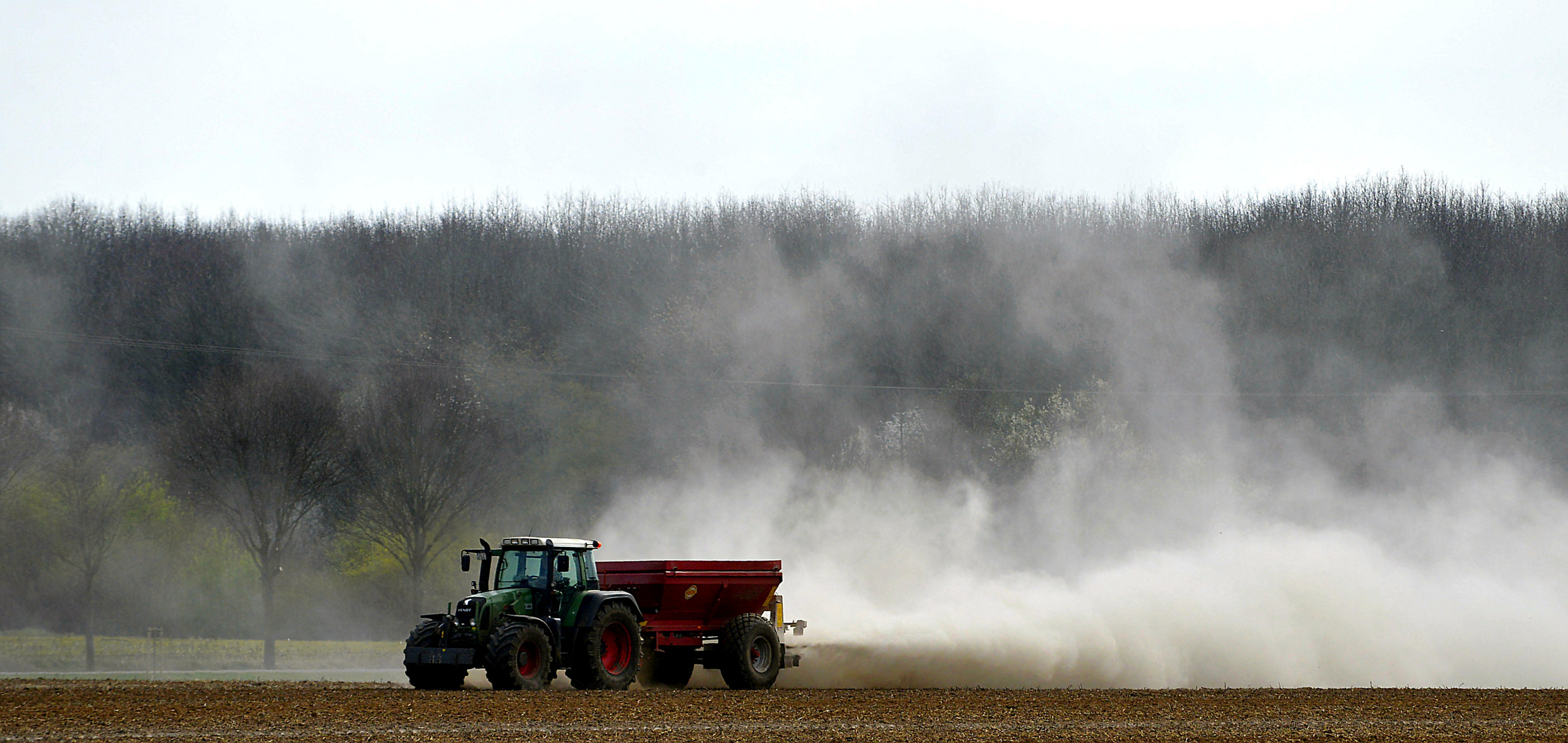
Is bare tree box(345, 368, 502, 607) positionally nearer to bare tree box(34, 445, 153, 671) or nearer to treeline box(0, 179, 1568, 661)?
treeline box(0, 179, 1568, 661)

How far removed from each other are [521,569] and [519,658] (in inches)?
82.7

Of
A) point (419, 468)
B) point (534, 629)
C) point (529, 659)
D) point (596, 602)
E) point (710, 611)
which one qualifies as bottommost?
point (529, 659)

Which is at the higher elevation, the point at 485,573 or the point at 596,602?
the point at 485,573

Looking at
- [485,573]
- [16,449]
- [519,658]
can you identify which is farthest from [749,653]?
[16,449]

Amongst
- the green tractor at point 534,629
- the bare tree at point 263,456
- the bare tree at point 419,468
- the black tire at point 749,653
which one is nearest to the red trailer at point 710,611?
the black tire at point 749,653

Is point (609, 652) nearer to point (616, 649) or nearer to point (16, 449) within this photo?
point (616, 649)

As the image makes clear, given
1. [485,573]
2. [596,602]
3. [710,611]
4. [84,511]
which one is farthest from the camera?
[84,511]

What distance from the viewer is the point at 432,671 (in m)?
21.3

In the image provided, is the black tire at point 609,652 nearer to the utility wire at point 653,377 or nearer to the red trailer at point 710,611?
the red trailer at point 710,611

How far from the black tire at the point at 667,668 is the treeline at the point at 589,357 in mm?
24883

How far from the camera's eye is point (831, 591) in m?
31.6

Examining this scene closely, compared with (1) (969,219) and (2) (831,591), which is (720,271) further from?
(2) (831,591)

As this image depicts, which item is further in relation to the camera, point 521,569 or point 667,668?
point 667,668

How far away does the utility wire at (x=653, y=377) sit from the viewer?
5703 centimetres
